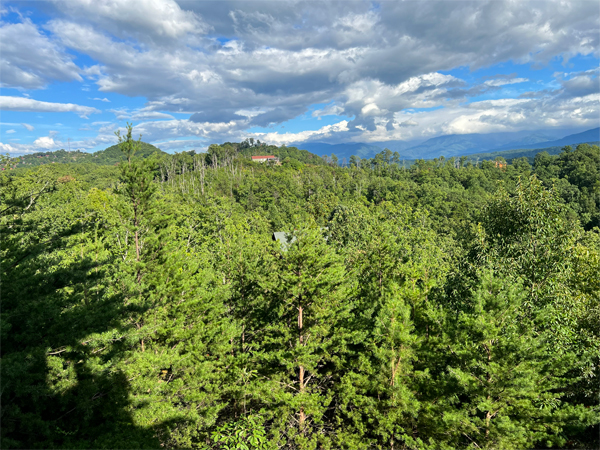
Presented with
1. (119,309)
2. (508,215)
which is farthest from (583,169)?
(119,309)

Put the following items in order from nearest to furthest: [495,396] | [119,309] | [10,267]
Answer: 1. [10,267]
2. [119,309]
3. [495,396]

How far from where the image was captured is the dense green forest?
7.70m

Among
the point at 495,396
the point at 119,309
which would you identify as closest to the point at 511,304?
the point at 495,396

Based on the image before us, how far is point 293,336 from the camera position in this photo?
13.1 m

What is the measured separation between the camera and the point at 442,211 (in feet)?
233

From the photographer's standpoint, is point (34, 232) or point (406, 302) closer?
point (34, 232)

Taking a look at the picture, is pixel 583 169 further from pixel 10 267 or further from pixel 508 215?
pixel 10 267

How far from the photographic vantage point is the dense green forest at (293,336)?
770cm

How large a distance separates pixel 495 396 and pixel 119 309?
38.3 ft

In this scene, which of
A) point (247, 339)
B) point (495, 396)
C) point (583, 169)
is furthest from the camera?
point (583, 169)

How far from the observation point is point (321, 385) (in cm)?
1445

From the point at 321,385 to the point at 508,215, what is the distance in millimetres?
10846

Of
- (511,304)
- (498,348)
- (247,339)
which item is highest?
(511,304)

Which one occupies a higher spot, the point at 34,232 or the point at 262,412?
the point at 34,232
